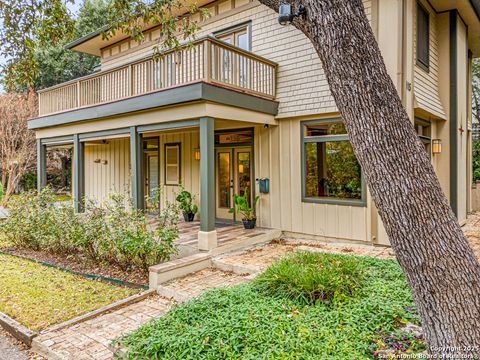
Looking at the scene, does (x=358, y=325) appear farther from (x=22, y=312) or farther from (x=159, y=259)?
(x=22, y=312)

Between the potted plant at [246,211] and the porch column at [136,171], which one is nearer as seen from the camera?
the porch column at [136,171]

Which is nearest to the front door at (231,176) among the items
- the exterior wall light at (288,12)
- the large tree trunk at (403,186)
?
the exterior wall light at (288,12)

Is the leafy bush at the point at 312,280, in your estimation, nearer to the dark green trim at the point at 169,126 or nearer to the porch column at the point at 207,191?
the porch column at the point at 207,191

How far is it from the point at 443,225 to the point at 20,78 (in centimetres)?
607

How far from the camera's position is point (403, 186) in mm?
2281

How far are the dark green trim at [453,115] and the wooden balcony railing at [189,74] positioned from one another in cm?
462

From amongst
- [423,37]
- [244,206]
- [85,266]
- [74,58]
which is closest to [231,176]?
[244,206]

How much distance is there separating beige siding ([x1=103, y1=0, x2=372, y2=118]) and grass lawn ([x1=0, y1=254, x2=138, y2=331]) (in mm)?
5356

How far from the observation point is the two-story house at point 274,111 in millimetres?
6758

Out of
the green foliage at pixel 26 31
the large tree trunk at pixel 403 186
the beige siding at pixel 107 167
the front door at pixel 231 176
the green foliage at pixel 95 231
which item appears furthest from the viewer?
the beige siding at pixel 107 167

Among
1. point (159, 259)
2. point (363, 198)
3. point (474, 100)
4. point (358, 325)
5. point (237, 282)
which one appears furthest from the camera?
point (474, 100)

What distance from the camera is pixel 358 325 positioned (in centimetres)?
338

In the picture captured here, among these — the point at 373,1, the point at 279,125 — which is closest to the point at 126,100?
the point at 279,125

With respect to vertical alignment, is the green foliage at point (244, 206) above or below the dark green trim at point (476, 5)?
below
